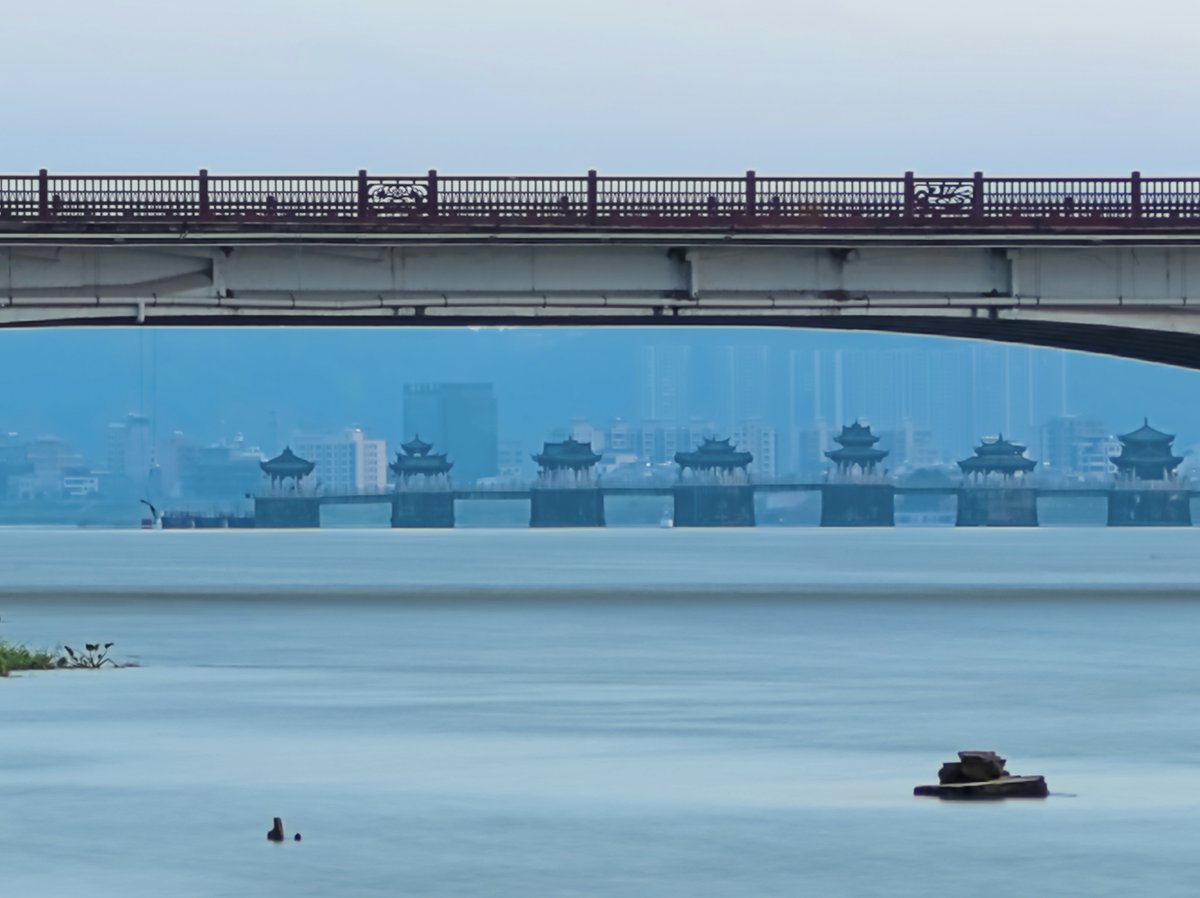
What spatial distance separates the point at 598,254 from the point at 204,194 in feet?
30.0

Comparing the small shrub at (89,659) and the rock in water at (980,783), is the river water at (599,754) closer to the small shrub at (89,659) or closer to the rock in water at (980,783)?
the rock in water at (980,783)

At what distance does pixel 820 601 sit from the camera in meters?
74.2

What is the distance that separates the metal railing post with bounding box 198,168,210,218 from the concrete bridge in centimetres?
5

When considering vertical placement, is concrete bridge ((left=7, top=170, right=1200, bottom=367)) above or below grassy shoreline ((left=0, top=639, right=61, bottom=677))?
above

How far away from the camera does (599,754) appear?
29422 millimetres

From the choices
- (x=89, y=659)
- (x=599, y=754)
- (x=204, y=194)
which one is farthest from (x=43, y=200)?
(x=599, y=754)

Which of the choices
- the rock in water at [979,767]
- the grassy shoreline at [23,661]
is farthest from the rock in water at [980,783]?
the grassy shoreline at [23,661]

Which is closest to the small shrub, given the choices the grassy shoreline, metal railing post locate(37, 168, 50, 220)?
the grassy shoreline

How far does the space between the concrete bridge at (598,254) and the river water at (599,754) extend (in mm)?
7264

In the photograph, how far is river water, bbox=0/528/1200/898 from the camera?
70.0ft

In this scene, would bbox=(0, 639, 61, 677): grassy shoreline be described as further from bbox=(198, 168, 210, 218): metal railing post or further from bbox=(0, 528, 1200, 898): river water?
bbox=(198, 168, 210, 218): metal railing post

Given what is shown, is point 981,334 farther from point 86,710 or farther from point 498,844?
point 498,844

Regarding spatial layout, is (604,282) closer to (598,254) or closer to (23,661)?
(598,254)

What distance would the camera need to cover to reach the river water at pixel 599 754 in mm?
21328
